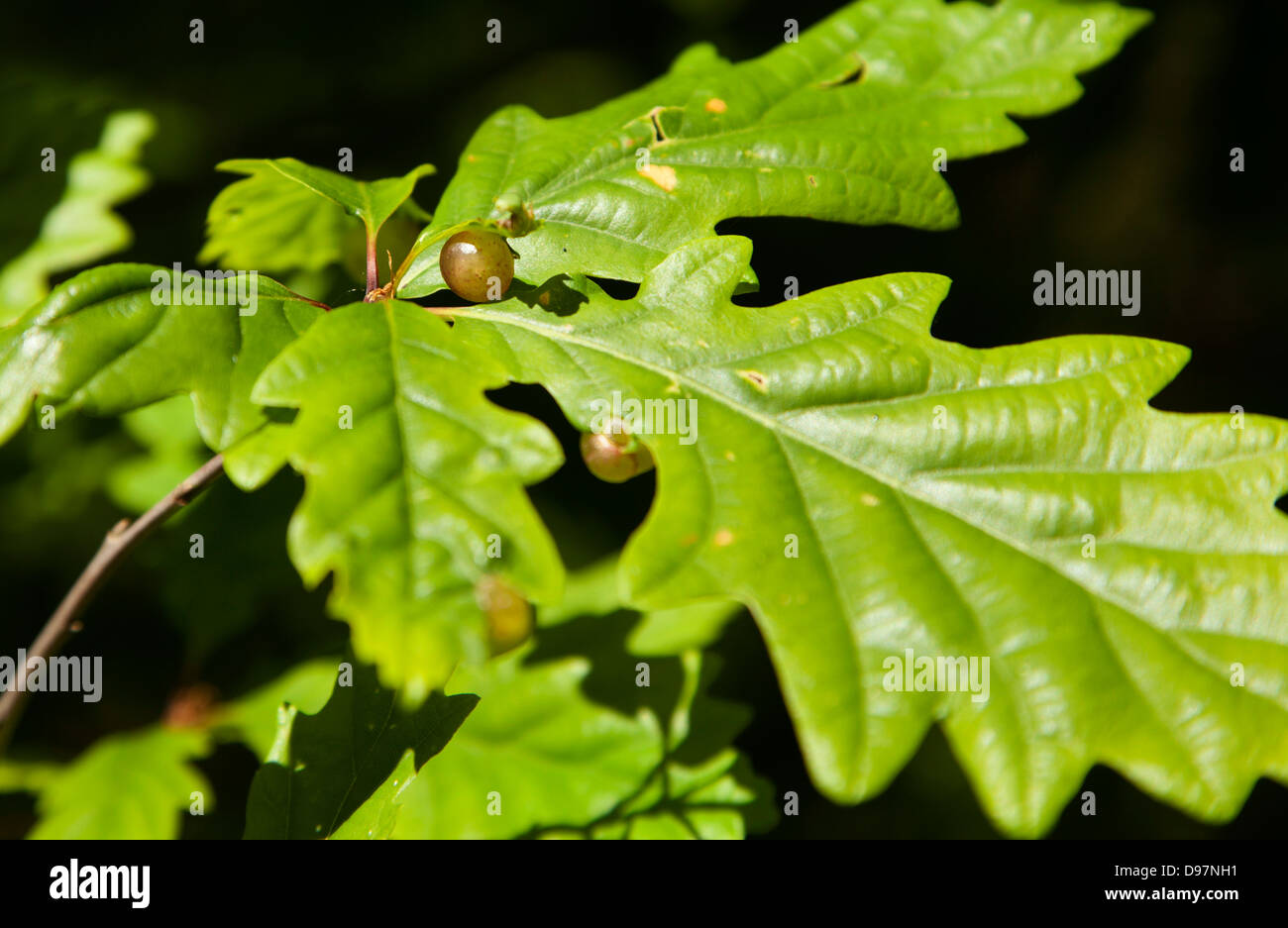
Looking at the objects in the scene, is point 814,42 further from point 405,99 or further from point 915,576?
point 405,99

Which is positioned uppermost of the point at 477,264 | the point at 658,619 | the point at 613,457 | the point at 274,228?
the point at 274,228

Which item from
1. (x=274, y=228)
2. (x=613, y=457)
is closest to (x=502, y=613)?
(x=613, y=457)

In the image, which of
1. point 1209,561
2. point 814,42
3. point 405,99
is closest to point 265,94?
point 405,99

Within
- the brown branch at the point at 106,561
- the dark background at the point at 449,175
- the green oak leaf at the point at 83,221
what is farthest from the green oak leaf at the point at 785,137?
the green oak leaf at the point at 83,221

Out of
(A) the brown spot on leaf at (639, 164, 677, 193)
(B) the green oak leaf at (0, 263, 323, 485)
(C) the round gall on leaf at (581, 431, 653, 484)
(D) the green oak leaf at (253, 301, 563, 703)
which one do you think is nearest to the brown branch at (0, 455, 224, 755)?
(B) the green oak leaf at (0, 263, 323, 485)

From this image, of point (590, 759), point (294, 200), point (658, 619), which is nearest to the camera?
point (294, 200)

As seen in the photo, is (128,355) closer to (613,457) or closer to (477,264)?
(477,264)

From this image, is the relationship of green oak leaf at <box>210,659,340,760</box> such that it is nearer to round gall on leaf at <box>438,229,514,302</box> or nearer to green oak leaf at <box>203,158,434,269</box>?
green oak leaf at <box>203,158,434,269</box>
